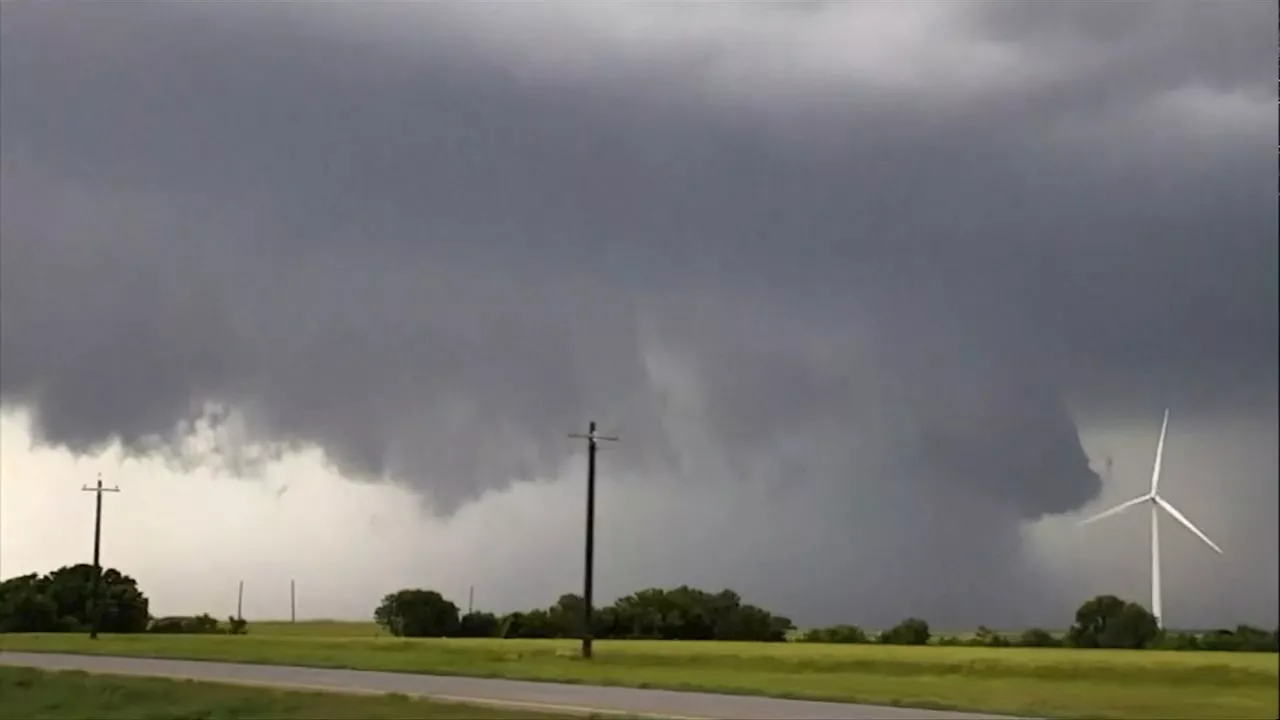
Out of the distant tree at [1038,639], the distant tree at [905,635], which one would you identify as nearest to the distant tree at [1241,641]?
the distant tree at [1038,639]

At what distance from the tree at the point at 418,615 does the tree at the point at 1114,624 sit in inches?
461

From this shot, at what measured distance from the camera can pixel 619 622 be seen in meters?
31.4

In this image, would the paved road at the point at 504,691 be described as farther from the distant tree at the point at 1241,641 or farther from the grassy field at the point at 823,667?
the distant tree at the point at 1241,641

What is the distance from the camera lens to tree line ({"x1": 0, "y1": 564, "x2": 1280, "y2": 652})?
40.8ft

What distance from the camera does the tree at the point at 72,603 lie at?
1819cm

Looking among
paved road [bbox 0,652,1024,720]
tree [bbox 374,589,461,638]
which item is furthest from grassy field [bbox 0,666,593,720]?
tree [bbox 374,589,461,638]

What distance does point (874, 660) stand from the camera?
23750 mm

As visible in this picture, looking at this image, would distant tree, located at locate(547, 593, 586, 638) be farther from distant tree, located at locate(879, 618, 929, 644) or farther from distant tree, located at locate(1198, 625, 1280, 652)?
distant tree, located at locate(1198, 625, 1280, 652)

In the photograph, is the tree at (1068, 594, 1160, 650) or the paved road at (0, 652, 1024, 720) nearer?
the tree at (1068, 594, 1160, 650)

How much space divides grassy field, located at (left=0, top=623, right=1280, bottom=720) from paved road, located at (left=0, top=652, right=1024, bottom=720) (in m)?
0.31

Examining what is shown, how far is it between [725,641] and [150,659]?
37.5ft

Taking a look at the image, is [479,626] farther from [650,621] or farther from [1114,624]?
[1114,624]

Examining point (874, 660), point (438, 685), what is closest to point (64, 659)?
point (438, 685)

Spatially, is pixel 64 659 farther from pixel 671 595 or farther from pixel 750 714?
pixel 671 595
